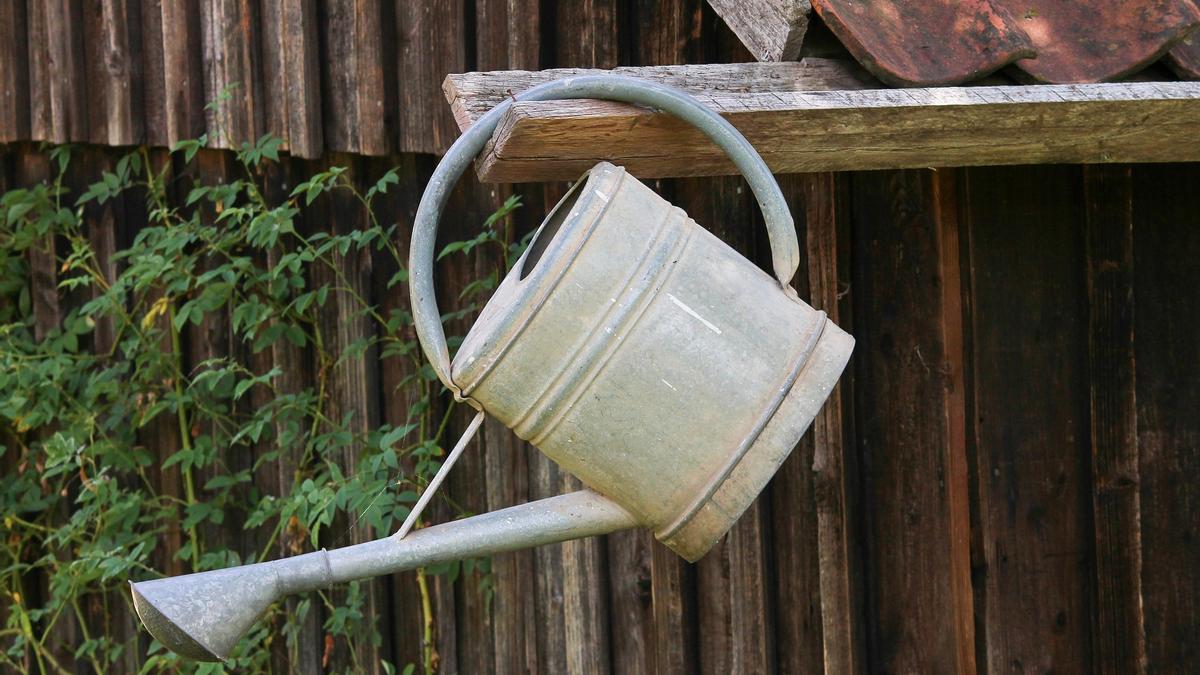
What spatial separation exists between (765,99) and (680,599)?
1.25 m

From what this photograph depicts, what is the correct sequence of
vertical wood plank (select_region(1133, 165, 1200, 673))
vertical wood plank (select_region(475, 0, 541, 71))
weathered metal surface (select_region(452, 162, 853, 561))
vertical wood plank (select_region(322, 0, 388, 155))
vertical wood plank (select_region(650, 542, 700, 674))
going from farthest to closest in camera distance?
vertical wood plank (select_region(322, 0, 388, 155)) → vertical wood plank (select_region(475, 0, 541, 71)) → vertical wood plank (select_region(650, 542, 700, 674)) → vertical wood plank (select_region(1133, 165, 1200, 673)) → weathered metal surface (select_region(452, 162, 853, 561))

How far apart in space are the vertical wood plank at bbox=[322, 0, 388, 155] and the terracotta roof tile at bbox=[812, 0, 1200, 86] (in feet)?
5.80

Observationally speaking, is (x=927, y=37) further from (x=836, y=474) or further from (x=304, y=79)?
(x=304, y=79)

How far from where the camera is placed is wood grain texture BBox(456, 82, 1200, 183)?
158 centimetres

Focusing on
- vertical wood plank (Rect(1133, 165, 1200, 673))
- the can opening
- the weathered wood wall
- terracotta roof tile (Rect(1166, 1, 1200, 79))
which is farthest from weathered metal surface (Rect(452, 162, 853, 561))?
vertical wood plank (Rect(1133, 165, 1200, 673))

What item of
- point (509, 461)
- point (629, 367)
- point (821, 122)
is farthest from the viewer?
point (509, 461)

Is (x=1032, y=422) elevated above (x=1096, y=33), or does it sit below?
below

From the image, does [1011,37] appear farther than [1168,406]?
No

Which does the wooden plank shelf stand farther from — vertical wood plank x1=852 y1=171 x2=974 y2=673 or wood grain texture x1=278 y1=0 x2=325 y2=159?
wood grain texture x1=278 y1=0 x2=325 y2=159

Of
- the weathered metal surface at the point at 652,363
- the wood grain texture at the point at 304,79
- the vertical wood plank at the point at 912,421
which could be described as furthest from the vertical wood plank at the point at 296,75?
the weathered metal surface at the point at 652,363

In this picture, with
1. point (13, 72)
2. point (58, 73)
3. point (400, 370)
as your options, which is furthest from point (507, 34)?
point (13, 72)

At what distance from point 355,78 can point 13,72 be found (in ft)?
5.60

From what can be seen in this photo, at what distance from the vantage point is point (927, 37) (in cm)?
173

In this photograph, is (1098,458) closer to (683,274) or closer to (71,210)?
(683,274)
